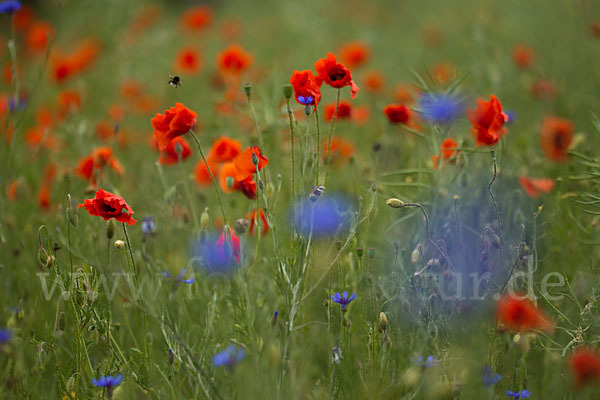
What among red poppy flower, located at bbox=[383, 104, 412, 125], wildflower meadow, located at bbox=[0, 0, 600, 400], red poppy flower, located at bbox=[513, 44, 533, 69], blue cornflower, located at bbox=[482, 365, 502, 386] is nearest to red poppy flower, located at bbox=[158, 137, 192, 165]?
wildflower meadow, located at bbox=[0, 0, 600, 400]

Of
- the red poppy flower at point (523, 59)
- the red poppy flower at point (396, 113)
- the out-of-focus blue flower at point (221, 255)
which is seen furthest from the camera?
the red poppy flower at point (523, 59)

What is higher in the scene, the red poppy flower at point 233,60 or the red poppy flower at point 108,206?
the red poppy flower at point 233,60

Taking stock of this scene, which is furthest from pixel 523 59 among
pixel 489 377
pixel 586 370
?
pixel 586 370

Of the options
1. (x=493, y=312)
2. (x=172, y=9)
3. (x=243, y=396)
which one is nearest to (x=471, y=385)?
(x=493, y=312)

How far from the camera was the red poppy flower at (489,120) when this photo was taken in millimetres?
1563

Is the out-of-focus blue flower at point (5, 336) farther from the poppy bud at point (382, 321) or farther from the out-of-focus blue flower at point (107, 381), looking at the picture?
the poppy bud at point (382, 321)

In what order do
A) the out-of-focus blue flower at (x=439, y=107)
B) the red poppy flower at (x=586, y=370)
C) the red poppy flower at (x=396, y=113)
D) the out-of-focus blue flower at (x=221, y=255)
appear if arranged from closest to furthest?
the red poppy flower at (x=586, y=370)
the out-of-focus blue flower at (x=221, y=255)
the out-of-focus blue flower at (x=439, y=107)
the red poppy flower at (x=396, y=113)

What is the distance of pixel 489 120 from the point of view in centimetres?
159

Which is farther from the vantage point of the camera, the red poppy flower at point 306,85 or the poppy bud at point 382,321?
the red poppy flower at point 306,85

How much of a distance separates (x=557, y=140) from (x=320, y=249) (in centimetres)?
103

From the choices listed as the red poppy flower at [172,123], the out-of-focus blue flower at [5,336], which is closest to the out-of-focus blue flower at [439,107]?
the red poppy flower at [172,123]

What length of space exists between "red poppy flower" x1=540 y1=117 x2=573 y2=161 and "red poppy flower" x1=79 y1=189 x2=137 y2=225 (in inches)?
62.7

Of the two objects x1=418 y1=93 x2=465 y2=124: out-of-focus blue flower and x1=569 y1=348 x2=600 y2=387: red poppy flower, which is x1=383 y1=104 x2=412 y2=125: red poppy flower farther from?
x1=569 y1=348 x2=600 y2=387: red poppy flower

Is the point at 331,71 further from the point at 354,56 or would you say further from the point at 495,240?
the point at 354,56
